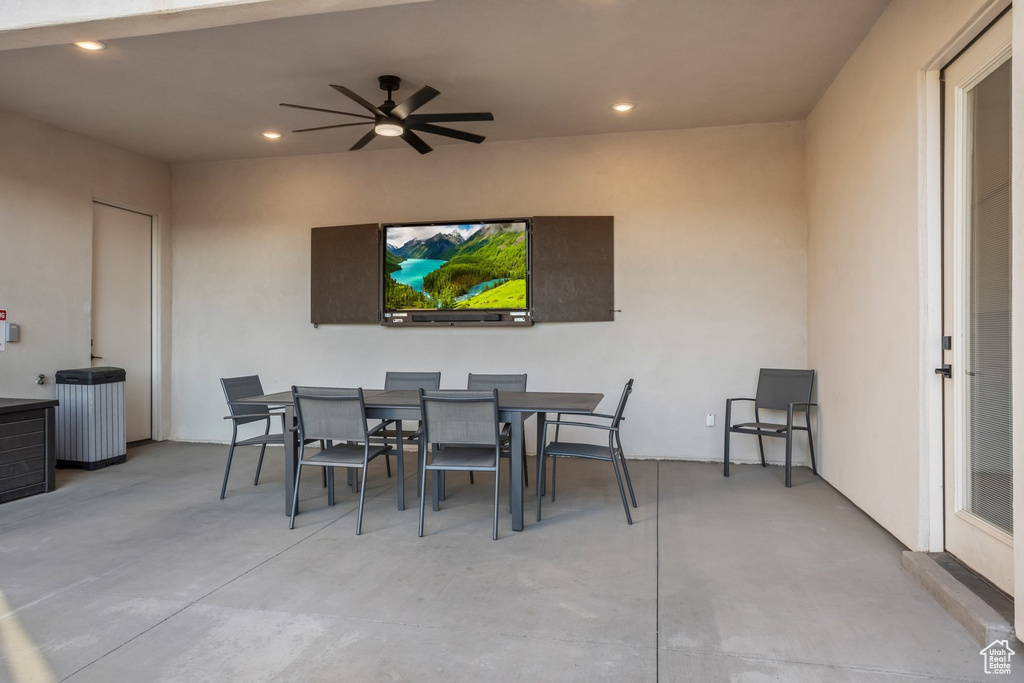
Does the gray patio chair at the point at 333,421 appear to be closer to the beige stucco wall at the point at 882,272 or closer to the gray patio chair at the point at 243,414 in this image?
the gray patio chair at the point at 243,414

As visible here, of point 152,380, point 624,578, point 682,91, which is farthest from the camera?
point 152,380

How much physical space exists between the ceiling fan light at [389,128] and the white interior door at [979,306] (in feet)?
10.3

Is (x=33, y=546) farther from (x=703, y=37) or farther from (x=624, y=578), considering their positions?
(x=703, y=37)

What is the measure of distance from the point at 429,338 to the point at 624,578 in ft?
12.4

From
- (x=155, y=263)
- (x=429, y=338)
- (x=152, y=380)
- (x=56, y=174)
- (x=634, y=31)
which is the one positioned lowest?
(x=152, y=380)

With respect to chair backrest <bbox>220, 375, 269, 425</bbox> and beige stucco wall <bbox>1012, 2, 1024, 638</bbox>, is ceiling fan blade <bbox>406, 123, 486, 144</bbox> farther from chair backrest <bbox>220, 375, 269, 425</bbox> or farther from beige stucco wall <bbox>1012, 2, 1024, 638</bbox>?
beige stucco wall <bbox>1012, 2, 1024, 638</bbox>

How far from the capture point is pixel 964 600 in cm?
240

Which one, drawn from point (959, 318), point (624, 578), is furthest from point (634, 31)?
point (624, 578)

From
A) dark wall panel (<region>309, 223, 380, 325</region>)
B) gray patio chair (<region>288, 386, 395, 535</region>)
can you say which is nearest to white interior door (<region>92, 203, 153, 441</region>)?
dark wall panel (<region>309, 223, 380, 325</region>)

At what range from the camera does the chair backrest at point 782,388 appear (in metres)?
5.05

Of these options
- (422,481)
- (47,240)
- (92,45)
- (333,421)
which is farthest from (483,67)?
(47,240)

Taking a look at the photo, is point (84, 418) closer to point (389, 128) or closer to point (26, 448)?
point (26, 448)

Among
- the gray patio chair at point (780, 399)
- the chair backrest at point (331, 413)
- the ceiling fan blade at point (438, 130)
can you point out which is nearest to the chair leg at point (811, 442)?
the gray patio chair at point (780, 399)

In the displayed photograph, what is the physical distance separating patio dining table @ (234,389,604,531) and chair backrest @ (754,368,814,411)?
1928 millimetres
